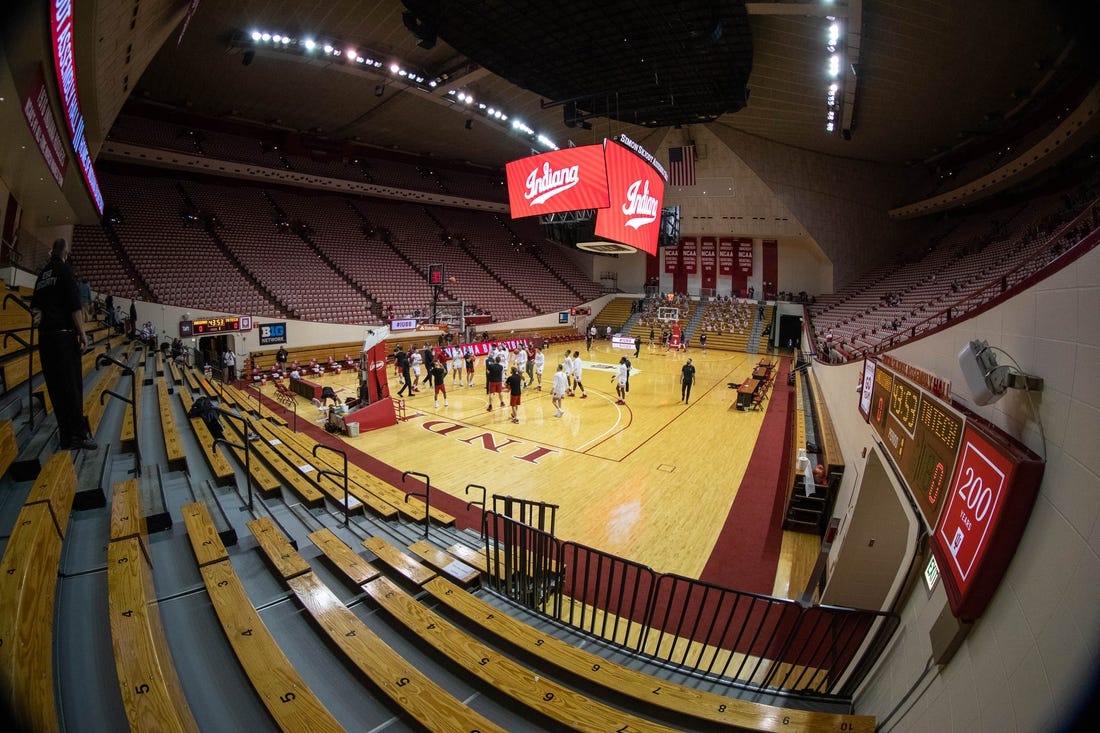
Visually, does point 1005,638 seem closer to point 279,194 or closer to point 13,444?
point 13,444

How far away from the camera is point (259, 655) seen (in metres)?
2.16

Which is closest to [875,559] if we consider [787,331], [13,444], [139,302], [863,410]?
[863,410]

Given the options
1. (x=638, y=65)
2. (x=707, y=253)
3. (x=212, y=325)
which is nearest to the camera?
(x=638, y=65)

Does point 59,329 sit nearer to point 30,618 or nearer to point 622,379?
point 30,618

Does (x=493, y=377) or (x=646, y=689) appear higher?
(x=493, y=377)

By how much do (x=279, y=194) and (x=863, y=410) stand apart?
30665mm

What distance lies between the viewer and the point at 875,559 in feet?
18.1

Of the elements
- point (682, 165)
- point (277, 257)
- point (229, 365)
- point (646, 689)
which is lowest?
point (646, 689)

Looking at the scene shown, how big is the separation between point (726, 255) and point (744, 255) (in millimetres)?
1204

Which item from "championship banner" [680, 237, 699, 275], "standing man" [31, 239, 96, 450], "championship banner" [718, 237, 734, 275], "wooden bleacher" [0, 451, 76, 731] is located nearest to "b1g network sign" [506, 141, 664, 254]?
"standing man" [31, 239, 96, 450]

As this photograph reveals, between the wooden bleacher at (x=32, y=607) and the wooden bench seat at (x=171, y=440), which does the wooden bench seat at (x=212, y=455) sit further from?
the wooden bleacher at (x=32, y=607)

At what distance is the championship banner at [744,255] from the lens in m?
32.6

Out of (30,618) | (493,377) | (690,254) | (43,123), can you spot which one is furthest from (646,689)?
(690,254)

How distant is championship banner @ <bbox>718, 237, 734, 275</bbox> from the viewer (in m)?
33.1
